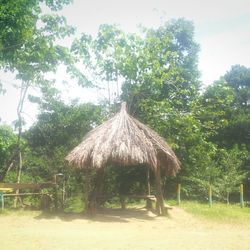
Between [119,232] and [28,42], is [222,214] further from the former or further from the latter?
[28,42]

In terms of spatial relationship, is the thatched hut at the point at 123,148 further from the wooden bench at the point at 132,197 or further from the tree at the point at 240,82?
the tree at the point at 240,82

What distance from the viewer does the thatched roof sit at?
10.6m

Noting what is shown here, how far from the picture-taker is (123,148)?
34.5 feet

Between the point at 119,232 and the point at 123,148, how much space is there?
271 centimetres

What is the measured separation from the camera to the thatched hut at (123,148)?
10.6m

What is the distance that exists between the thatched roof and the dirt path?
5.67ft

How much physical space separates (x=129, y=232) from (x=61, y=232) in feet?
5.49

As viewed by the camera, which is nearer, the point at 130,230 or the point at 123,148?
the point at 130,230

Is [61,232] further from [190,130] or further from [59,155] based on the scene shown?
[190,130]

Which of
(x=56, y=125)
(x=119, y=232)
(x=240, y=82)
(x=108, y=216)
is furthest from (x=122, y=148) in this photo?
(x=240, y=82)

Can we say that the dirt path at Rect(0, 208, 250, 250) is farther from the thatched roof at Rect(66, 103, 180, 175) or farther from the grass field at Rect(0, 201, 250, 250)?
the thatched roof at Rect(66, 103, 180, 175)

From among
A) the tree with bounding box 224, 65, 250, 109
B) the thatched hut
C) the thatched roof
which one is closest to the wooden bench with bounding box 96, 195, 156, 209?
the thatched hut

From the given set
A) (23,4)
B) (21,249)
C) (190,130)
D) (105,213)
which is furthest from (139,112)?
(21,249)

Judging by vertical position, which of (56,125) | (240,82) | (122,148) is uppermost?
(240,82)
